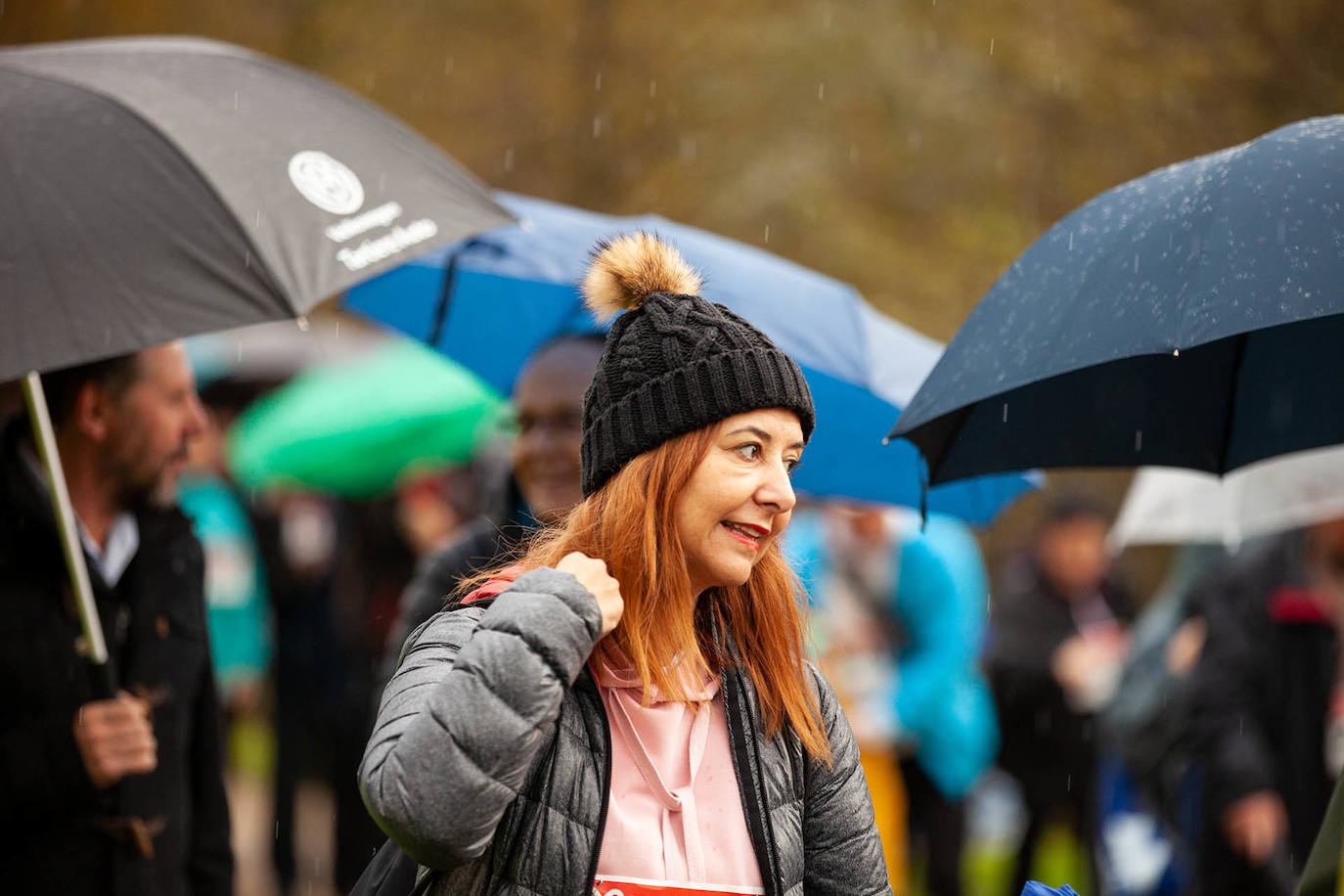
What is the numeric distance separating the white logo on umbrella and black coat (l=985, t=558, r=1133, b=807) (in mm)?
5792

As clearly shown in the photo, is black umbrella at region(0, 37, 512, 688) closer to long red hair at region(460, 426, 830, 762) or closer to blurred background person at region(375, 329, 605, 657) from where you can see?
blurred background person at region(375, 329, 605, 657)

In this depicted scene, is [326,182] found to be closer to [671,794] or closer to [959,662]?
[671,794]

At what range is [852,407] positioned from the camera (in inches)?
198

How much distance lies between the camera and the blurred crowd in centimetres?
575

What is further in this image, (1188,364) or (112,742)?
(1188,364)

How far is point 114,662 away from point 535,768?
1643mm

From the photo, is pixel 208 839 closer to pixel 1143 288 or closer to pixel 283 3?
pixel 1143 288

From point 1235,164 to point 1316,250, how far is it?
1.20 feet

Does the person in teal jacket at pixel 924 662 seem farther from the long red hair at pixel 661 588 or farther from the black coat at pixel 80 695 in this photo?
the long red hair at pixel 661 588

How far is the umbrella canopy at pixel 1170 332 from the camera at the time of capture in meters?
3.11

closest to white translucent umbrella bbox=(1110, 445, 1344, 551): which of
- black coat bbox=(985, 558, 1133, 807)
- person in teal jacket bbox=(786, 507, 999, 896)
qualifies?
person in teal jacket bbox=(786, 507, 999, 896)

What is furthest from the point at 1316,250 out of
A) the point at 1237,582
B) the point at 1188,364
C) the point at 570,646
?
the point at 1237,582

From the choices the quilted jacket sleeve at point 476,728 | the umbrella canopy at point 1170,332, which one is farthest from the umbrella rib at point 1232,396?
the quilted jacket sleeve at point 476,728

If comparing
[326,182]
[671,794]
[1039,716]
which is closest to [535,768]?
[671,794]
